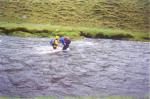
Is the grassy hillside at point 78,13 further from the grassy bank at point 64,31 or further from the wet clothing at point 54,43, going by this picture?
the wet clothing at point 54,43

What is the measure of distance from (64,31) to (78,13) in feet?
1.70

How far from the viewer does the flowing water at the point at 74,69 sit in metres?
3.98

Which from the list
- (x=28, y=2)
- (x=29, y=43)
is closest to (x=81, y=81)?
(x=29, y=43)

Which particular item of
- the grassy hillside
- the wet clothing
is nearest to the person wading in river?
the wet clothing

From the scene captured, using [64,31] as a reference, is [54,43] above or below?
below

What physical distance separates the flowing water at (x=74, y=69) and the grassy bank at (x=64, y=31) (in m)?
0.10

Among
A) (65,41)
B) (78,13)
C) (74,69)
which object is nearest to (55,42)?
(65,41)

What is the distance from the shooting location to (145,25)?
4.46m

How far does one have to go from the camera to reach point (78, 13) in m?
4.76

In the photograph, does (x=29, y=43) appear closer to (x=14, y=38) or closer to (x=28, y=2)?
(x=14, y=38)

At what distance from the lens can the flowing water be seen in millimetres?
3984

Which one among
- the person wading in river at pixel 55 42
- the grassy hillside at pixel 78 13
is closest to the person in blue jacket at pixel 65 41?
the person wading in river at pixel 55 42

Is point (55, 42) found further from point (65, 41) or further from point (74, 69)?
point (74, 69)

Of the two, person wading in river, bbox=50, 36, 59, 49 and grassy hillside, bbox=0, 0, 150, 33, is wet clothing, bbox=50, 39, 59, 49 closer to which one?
person wading in river, bbox=50, 36, 59, 49
